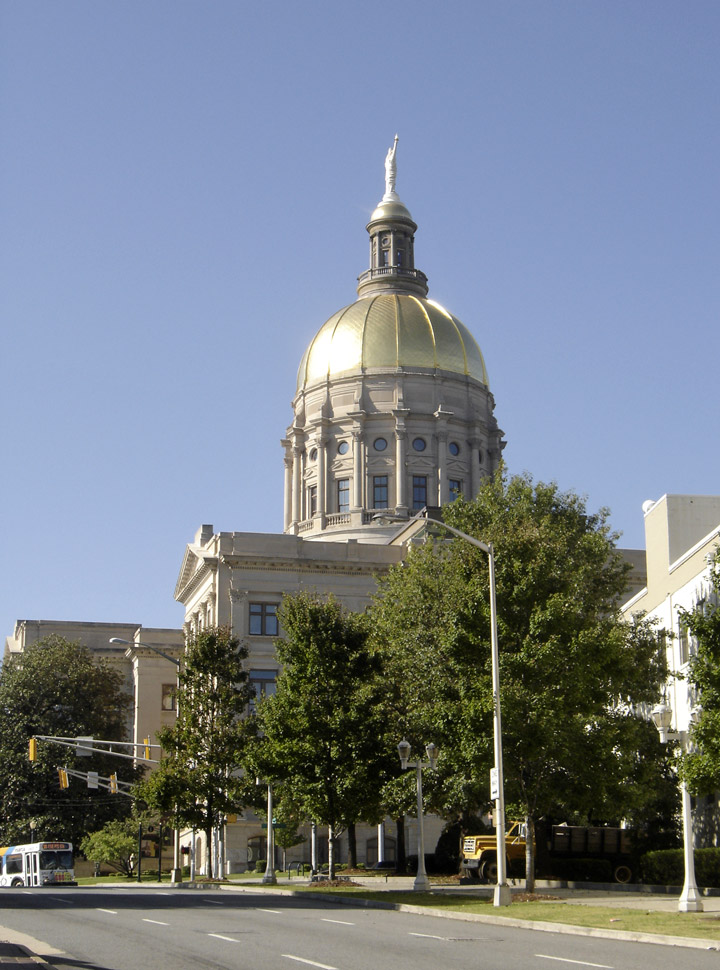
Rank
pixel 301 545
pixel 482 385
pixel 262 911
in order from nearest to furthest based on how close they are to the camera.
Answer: pixel 262 911, pixel 301 545, pixel 482 385

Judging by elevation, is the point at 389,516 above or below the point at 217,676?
above

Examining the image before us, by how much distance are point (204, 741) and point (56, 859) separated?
16541mm

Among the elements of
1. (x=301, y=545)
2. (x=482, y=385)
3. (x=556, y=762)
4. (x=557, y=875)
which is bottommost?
(x=557, y=875)

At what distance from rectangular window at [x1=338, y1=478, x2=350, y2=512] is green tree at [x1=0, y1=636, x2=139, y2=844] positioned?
20.6 metres

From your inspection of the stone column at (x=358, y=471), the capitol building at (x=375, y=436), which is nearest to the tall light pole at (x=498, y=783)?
the capitol building at (x=375, y=436)

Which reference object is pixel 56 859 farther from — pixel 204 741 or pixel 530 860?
pixel 530 860

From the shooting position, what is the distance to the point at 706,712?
26641mm

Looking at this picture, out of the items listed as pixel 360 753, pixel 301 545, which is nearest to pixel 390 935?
pixel 360 753

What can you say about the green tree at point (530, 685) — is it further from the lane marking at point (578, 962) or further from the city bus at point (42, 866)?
the city bus at point (42, 866)

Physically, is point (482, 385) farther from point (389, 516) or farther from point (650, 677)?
point (650, 677)

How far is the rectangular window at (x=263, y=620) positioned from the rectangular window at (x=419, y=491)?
827 inches

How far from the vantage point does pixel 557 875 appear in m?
42.7

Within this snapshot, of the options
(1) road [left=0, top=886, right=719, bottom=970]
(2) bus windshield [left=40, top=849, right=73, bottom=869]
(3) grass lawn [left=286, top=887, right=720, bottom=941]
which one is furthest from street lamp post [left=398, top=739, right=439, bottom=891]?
(2) bus windshield [left=40, top=849, right=73, bottom=869]

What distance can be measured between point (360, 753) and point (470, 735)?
967cm
